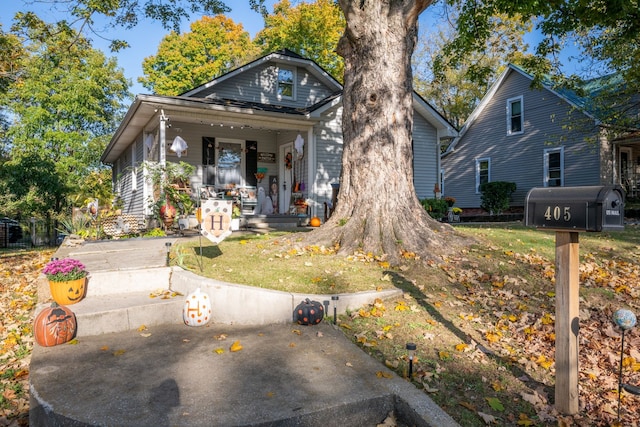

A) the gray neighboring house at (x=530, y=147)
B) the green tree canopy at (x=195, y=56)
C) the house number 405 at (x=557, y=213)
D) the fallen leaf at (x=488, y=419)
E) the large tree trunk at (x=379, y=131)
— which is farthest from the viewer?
the green tree canopy at (x=195, y=56)

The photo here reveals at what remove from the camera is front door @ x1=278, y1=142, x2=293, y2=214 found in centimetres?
1472

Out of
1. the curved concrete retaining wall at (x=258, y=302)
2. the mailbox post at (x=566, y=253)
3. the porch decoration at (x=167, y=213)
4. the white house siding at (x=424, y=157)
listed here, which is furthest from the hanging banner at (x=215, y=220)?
the white house siding at (x=424, y=157)

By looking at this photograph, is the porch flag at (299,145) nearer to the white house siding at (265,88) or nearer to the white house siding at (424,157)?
the white house siding at (265,88)

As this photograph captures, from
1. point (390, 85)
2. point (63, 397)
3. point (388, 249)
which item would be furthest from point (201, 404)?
point (390, 85)

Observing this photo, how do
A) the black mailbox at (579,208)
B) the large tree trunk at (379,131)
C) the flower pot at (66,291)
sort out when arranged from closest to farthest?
1. the black mailbox at (579,208)
2. the flower pot at (66,291)
3. the large tree trunk at (379,131)

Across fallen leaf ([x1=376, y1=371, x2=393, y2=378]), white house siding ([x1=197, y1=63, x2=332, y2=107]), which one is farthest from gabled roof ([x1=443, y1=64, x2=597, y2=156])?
fallen leaf ([x1=376, y1=371, x2=393, y2=378])

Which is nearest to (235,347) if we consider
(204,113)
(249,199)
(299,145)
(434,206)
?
(204,113)

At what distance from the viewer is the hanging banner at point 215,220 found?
5.76 meters

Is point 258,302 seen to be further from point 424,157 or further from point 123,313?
point 424,157

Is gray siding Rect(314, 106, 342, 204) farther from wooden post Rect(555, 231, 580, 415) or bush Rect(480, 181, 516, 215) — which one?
wooden post Rect(555, 231, 580, 415)

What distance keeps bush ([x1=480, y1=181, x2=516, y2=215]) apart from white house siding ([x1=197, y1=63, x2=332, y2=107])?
1023 cm

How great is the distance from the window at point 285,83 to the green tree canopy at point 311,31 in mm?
12367

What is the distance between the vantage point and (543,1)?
7.43 m

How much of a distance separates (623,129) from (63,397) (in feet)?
62.1
